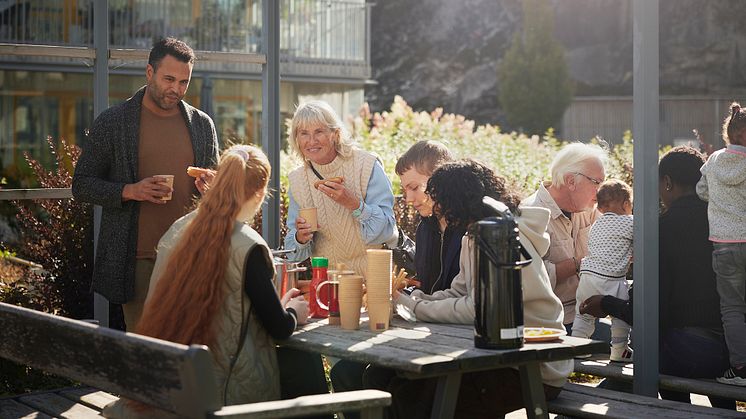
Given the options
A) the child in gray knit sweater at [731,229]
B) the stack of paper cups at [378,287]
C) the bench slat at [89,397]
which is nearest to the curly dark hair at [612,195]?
the child in gray knit sweater at [731,229]

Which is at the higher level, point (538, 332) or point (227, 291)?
point (227, 291)

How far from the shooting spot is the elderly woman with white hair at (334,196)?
5.16 metres

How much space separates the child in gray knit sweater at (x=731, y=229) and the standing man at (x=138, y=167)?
222 centimetres

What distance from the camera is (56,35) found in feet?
62.4

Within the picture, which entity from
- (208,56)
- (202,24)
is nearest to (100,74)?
(208,56)

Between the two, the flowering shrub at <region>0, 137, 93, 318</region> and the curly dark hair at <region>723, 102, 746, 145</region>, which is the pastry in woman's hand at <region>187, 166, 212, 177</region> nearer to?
the curly dark hair at <region>723, 102, 746, 145</region>

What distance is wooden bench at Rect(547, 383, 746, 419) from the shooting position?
13.1 feet

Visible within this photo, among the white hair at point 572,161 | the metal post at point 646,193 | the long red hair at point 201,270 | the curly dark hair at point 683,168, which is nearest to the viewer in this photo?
the long red hair at point 201,270

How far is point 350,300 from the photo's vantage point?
13.8 ft

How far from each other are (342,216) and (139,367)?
6.91ft

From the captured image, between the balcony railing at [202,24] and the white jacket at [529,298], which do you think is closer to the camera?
the white jacket at [529,298]

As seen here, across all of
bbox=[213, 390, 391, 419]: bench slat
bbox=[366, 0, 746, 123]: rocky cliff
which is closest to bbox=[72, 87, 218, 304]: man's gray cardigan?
bbox=[213, 390, 391, 419]: bench slat

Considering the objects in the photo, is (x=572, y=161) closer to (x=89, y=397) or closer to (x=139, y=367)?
(x=89, y=397)

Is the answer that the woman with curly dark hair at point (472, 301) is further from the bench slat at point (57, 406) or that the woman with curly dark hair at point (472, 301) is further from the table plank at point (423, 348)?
the bench slat at point (57, 406)
